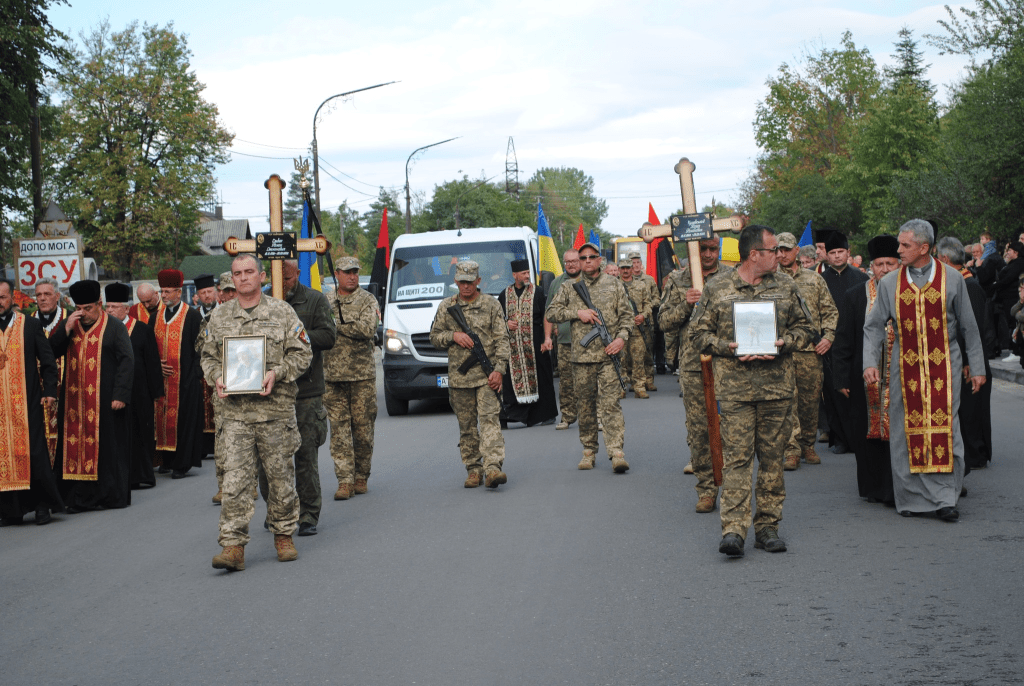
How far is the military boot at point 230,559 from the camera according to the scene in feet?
22.6

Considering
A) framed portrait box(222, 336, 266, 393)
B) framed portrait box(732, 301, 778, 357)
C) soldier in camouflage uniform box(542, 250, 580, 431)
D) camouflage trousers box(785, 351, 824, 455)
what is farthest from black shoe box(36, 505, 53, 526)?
camouflage trousers box(785, 351, 824, 455)

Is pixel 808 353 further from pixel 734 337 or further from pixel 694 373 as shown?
pixel 734 337

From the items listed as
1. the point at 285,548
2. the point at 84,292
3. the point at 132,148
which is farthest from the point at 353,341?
the point at 132,148

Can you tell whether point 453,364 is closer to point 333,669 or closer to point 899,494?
point 899,494

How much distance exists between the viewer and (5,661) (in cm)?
532

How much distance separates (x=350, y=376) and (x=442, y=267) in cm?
709

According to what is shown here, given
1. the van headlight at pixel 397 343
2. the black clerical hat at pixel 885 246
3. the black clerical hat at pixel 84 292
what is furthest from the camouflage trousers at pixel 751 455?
the van headlight at pixel 397 343

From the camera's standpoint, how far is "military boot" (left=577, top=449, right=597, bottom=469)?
10438 millimetres

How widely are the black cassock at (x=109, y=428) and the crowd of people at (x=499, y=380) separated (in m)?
0.02

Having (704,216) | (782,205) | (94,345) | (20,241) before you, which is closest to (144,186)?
(782,205)

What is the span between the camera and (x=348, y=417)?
379 inches

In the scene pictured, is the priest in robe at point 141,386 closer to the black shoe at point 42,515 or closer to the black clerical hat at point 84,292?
the black clerical hat at point 84,292

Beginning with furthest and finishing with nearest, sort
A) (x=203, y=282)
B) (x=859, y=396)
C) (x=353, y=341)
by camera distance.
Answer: (x=203, y=282)
(x=353, y=341)
(x=859, y=396)

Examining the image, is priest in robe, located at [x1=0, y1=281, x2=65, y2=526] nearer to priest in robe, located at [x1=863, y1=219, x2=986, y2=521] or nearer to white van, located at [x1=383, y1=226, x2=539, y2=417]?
white van, located at [x1=383, y1=226, x2=539, y2=417]
